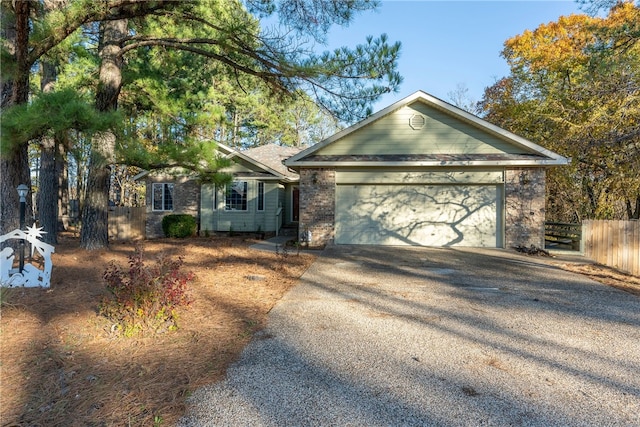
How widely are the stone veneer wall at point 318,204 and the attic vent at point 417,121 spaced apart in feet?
9.88

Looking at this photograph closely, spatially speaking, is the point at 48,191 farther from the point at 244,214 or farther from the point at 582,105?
the point at 582,105

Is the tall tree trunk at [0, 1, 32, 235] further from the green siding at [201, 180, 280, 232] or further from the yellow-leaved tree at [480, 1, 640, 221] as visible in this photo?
the yellow-leaved tree at [480, 1, 640, 221]

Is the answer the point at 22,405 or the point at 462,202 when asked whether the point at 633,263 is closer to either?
the point at 462,202

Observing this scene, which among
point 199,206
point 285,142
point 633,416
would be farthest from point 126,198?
point 633,416

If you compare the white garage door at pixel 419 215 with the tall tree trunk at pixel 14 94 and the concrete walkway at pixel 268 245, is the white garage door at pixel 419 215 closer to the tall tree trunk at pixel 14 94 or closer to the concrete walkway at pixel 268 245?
the concrete walkway at pixel 268 245

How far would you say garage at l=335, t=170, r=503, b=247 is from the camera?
11.6m

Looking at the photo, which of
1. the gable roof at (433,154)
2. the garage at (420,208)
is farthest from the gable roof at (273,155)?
the garage at (420,208)

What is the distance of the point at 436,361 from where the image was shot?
338 centimetres

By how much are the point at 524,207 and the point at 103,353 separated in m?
11.5

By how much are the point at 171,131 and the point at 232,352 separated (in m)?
7.81

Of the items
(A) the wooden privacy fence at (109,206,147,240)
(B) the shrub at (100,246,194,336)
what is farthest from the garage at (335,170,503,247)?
(A) the wooden privacy fence at (109,206,147,240)

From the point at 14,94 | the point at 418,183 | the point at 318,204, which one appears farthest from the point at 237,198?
the point at 14,94

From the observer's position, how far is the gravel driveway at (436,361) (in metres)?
2.53

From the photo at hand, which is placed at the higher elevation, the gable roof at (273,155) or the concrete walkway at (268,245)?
the gable roof at (273,155)
